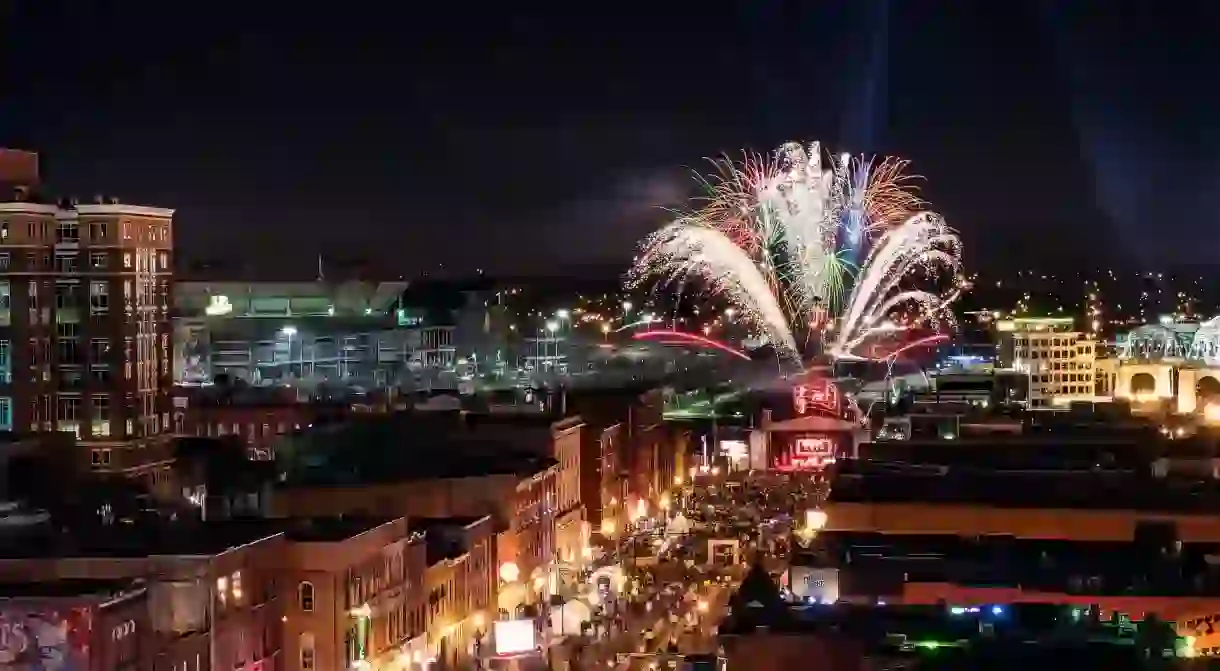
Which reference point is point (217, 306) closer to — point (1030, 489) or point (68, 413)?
point (68, 413)

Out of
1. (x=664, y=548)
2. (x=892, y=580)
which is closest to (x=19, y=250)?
(x=664, y=548)

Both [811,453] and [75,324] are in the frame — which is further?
[811,453]

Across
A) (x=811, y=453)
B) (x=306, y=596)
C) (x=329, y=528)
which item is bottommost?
(x=306, y=596)

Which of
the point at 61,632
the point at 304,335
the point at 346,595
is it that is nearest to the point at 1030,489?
the point at 346,595

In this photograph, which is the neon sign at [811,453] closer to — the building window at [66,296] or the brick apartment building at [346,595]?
the building window at [66,296]

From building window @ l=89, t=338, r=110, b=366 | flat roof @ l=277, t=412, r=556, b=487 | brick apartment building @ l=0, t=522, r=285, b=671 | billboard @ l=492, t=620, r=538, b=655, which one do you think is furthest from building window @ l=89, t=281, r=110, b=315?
brick apartment building @ l=0, t=522, r=285, b=671

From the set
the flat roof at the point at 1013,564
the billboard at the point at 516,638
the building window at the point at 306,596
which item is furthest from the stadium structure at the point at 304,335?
the building window at the point at 306,596
